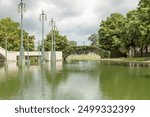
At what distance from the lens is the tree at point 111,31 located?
10362 centimetres

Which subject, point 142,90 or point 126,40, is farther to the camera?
point 126,40

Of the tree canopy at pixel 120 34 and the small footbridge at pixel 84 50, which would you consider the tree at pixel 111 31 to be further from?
the small footbridge at pixel 84 50

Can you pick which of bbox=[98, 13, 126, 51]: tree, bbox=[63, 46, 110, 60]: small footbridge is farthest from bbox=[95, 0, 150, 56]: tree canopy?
bbox=[63, 46, 110, 60]: small footbridge

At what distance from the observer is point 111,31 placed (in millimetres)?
106250

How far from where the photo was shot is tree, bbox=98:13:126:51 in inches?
4080

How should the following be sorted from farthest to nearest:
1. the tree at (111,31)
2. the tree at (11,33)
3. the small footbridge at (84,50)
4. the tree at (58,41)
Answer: the tree at (58,41) < the small footbridge at (84,50) < the tree at (111,31) < the tree at (11,33)

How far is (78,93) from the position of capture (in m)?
21.0

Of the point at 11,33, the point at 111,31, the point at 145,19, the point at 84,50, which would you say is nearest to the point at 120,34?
the point at 111,31

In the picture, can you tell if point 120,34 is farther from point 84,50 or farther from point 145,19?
point 145,19

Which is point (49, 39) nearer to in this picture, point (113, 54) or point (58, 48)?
point (58, 48)

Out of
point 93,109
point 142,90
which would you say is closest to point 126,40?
point 142,90

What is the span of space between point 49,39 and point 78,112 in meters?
113

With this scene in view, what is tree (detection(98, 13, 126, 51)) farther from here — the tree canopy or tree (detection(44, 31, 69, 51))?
tree (detection(44, 31, 69, 51))

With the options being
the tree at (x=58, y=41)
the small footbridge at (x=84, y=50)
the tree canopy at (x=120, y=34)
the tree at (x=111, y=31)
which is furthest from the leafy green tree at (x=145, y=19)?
the tree at (x=58, y=41)
